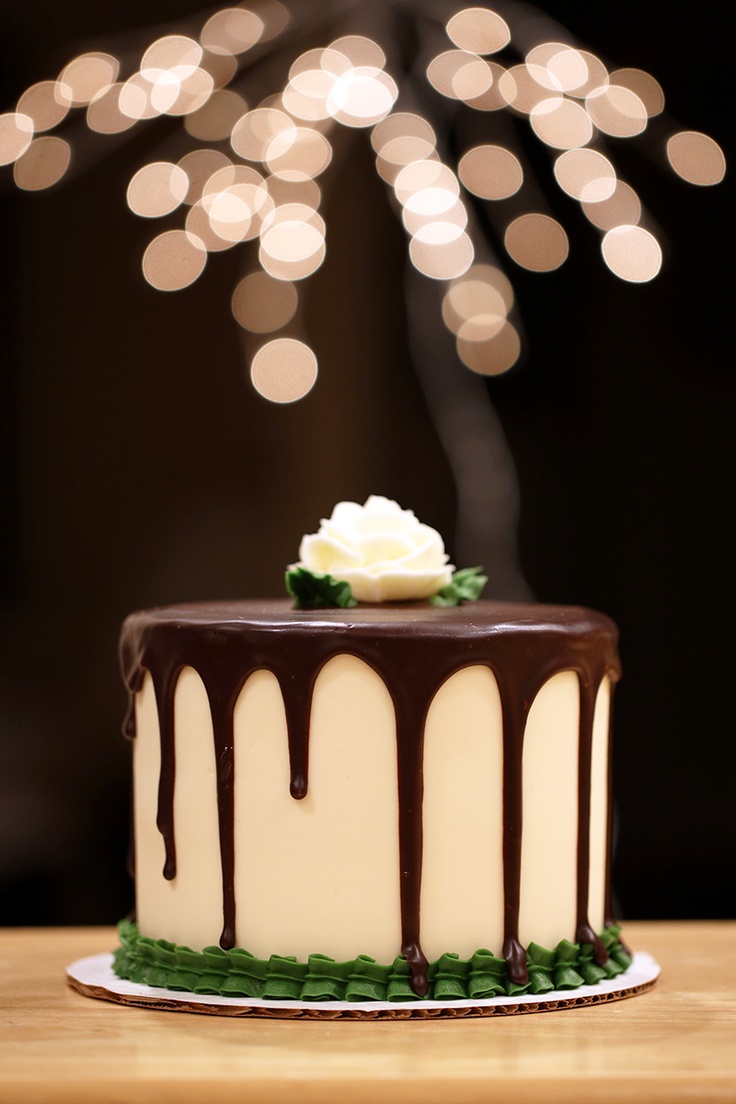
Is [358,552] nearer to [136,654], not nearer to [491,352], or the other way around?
[136,654]

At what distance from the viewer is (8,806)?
3336 millimetres

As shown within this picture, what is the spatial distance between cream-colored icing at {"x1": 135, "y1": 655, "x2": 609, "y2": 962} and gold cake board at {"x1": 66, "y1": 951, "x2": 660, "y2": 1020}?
0.07m

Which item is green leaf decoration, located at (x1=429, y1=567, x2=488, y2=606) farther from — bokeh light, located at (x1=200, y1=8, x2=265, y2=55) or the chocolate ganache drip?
bokeh light, located at (x1=200, y1=8, x2=265, y2=55)

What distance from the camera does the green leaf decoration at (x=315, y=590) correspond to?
1.71 m

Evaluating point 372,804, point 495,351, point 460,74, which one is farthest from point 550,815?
point 495,351

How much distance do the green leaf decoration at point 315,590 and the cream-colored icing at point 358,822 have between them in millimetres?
176

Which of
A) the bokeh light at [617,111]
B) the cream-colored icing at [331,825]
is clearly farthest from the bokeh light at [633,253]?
the cream-colored icing at [331,825]

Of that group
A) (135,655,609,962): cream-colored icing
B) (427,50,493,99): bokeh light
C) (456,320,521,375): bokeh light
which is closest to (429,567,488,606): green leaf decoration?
(135,655,609,962): cream-colored icing

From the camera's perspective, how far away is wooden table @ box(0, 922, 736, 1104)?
1.19m

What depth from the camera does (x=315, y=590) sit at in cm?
171

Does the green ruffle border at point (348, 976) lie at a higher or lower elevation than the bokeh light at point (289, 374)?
lower

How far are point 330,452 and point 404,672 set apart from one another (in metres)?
2.03

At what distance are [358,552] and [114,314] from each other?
188cm

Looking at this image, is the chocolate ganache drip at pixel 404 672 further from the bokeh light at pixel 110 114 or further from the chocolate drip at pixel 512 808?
the bokeh light at pixel 110 114
